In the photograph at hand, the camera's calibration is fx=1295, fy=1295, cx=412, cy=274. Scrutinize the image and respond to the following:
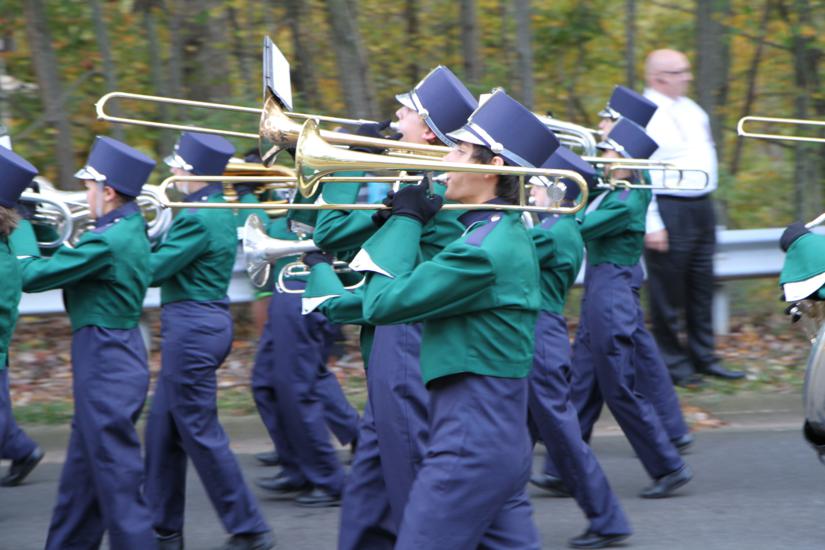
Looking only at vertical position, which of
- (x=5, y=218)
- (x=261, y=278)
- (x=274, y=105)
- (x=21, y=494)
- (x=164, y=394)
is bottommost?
(x=21, y=494)

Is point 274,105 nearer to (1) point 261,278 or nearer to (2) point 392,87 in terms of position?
(1) point 261,278

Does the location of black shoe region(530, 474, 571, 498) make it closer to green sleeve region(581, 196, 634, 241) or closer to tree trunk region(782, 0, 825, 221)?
green sleeve region(581, 196, 634, 241)

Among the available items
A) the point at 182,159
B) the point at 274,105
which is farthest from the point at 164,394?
the point at 274,105

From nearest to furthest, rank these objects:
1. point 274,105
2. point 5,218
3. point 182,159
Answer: point 274,105 < point 5,218 < point 182,159

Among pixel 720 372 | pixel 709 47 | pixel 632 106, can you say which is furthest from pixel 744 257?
pixel 632 106

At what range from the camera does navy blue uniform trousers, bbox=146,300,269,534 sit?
18.1 ft

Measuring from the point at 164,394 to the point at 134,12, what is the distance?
5.20m

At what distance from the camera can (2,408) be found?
4957 mm

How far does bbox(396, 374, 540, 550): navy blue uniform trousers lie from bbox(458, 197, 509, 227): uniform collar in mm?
519

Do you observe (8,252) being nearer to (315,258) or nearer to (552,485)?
(315,258)

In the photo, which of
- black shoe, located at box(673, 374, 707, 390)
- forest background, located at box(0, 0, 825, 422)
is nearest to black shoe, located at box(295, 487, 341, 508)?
forest background, located at box(0, 0, 825, 422)

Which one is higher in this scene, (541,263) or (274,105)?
(274,105)

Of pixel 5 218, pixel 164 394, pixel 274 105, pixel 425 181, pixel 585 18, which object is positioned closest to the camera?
pixel 425 181

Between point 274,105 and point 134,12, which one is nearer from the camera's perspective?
point 274,105
